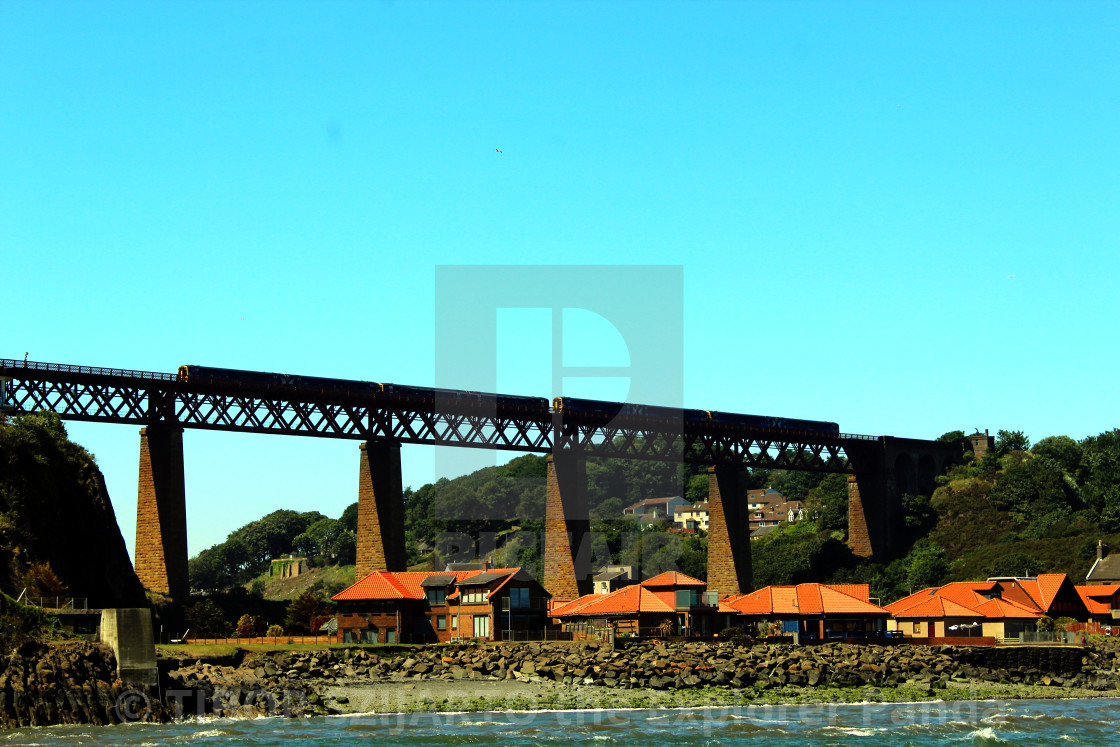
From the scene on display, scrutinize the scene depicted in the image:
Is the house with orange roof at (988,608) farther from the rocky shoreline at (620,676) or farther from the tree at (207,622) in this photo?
the tree at (207,622)

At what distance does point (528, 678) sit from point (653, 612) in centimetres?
1695

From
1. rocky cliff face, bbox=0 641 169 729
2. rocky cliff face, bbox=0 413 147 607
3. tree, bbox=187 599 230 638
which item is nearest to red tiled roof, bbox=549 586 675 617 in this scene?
tree, bbox=187 599 230 638

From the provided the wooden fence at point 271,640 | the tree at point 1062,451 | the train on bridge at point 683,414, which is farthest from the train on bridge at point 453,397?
the tree at point 1062,451

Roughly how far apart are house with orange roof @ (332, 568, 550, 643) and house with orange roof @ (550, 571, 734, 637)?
9.73ft

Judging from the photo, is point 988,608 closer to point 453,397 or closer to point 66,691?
point 453,397

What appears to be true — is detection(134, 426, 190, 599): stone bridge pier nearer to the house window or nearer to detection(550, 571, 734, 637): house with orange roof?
the house window

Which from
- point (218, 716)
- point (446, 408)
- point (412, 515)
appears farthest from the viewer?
point (412, 515)

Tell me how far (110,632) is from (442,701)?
13.2m

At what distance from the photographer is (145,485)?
249 ft

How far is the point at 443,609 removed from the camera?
73688 mm

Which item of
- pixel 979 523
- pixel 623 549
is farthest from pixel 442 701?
pixel 623 549

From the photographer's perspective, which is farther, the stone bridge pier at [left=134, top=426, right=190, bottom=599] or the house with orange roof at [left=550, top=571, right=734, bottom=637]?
the stone bridge pier at [left=134, top=426, right=190, bottom=599]

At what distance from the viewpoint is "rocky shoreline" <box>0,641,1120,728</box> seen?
45.9 metres

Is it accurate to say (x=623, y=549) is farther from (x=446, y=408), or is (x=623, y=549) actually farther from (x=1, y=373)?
(x=1, y=373)
